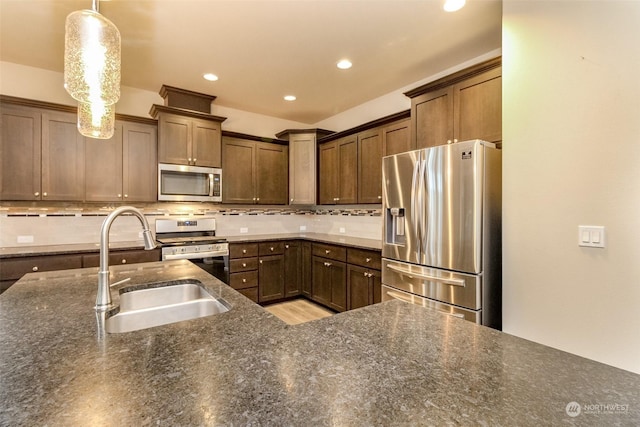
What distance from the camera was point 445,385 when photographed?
0.65 meters

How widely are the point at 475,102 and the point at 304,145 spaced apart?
8.18 ft

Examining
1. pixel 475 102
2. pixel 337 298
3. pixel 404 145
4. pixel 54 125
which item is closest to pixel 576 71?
pixel 475 102

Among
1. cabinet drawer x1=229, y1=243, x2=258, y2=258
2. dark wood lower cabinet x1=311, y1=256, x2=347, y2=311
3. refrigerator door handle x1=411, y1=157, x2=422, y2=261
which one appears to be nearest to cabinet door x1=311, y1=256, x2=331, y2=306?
dark wood lower cabinet x1=311, y1=256, x2=347, y2=311

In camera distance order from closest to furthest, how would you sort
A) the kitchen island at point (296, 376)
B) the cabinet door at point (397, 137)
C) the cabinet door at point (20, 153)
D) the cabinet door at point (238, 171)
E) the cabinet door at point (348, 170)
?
1. the kitchen island at point (296, 376)
2. the cabinet door at point (20, 153)
3. the cabinet door at point (397, 137)
4. the cabinet door at point (348, 170)
5. the cabinet door at point (238, 171)

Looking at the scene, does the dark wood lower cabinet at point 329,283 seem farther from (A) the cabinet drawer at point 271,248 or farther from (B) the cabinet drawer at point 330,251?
(A) the cabinet drawer at point 271,248

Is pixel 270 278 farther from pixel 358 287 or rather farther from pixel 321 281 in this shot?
pixel 358 287

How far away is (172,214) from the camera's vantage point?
378 cm

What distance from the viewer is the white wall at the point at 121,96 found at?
118 inches

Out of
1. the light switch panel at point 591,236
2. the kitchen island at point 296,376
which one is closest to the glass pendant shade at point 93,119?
the kitchen island at point 296,376

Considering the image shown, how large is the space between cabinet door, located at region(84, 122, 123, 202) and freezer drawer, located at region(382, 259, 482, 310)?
2.97 m

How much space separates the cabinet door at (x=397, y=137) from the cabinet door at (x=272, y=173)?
5.42ft

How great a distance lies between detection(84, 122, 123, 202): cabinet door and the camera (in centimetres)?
308

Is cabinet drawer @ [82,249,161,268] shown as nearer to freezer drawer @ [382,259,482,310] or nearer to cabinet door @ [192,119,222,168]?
cabinet door @ [192,119,222,168]

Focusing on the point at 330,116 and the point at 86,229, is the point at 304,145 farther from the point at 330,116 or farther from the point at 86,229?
the point at 86,229
